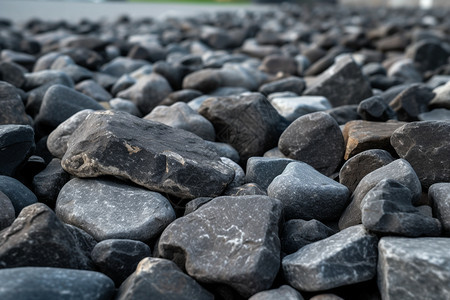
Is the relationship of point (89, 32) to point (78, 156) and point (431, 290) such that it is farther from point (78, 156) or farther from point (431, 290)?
point (431, 290)

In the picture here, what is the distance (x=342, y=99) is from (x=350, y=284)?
7.57 ft

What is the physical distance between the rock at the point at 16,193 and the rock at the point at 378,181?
1.48 m

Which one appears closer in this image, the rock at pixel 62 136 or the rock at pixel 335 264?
the rock at pixel 335 264

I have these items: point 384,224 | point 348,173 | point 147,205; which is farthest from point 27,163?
point 384,224

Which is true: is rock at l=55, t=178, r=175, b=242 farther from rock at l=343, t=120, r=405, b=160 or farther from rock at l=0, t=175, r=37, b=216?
rock at l=343, t=120, r=405, b=160

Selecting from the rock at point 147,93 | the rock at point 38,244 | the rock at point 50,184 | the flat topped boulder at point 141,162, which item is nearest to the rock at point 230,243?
→ the flat topped boulder at point 141,162

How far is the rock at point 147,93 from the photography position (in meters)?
3.91

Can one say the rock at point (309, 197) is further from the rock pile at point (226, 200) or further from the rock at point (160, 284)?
the rock at point (160, 284)

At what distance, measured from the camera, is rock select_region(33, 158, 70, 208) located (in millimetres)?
2457

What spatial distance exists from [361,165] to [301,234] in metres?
0.59

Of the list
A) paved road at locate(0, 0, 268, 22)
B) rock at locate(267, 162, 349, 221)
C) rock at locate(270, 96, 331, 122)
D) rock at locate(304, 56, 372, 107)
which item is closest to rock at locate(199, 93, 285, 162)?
rock at locate(270, 96, 331, 122)

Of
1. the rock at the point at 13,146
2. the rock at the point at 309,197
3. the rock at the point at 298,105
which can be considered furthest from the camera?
the rock at the point at 298,105

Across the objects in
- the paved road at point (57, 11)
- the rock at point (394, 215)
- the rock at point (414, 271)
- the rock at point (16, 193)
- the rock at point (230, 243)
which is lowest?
the paved road at point (57, 11)

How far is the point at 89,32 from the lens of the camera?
27.9 feet
